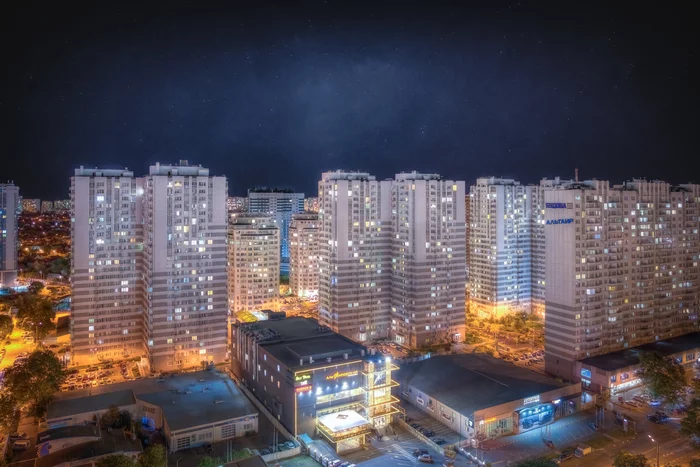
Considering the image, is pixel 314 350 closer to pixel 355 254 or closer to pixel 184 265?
pixel 184 265

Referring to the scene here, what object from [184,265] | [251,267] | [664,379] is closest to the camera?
[664,379]

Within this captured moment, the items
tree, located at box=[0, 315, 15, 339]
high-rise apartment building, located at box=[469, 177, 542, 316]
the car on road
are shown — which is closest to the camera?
the car on road

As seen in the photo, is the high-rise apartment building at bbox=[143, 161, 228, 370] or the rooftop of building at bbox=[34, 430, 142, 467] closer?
the rooftop of building at bbox=[34, 430, 142, 467]

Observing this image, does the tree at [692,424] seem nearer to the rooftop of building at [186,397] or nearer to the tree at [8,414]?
the rooftop of building at [186,397]

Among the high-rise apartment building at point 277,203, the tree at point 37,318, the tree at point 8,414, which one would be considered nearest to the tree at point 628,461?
the tree at point 8,414

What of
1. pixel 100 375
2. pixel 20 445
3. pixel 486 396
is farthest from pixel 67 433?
pixel 486 396

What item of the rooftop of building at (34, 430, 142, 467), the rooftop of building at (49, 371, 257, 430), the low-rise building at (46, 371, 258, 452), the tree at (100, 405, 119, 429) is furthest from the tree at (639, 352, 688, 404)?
the tree at (100, 405, 119, 429)

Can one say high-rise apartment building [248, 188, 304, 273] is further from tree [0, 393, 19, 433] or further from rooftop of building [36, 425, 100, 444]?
rooftop of building [36, 425, 100, 444]
